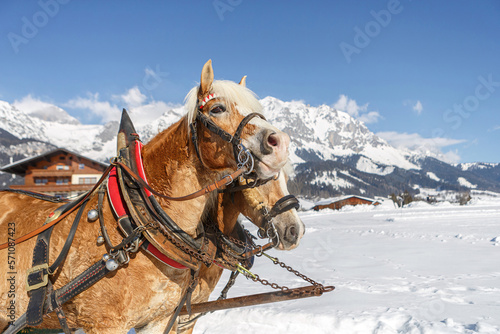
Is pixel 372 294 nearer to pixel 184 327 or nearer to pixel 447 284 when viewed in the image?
pixel 447 284

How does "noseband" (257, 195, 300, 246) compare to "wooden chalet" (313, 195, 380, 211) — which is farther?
"wooden chalet" (313, 195, 380, 211)

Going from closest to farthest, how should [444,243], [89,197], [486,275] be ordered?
1. [89,197]
2. [486,275]
3. [444,243]

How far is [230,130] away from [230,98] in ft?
0.77

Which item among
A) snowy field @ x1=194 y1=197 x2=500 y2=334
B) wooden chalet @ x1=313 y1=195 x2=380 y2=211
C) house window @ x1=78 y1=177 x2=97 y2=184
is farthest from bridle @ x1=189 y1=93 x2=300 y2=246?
wooden chalet @ x1=313 y1=195 x2=380 y2=211

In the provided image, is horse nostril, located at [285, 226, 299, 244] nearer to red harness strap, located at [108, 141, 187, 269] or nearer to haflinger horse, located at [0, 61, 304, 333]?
haflinger horse, located at [0, 61, 304, 333]

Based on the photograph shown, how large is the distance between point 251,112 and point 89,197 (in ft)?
4.25

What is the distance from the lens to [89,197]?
2264 mm

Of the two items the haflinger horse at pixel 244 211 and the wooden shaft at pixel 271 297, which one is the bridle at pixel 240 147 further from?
the wooden shaft at pixel 271 297

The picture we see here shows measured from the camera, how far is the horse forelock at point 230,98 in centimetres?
214

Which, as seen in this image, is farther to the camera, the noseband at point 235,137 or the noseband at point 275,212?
the noseband at point 275,212

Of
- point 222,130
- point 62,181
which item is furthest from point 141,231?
point 62,181

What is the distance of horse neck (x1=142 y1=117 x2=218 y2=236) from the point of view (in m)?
2.20

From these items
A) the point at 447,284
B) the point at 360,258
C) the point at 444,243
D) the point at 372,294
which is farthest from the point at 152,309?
the point at 444,243

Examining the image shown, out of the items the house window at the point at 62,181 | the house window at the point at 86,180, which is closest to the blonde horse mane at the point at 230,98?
the house window at the point at 86,180
